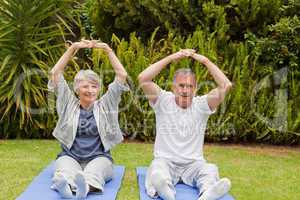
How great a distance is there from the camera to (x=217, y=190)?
4.71 meters

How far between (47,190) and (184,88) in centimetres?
155

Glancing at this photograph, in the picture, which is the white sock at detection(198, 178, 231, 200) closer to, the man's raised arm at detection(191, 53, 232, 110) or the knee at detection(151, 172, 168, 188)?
the knee at detection(151, 172, 168, 188)

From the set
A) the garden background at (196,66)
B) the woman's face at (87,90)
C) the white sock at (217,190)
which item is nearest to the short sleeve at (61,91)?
the woman's face at (87,90)

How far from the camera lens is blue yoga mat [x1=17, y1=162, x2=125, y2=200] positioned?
481 centimetres

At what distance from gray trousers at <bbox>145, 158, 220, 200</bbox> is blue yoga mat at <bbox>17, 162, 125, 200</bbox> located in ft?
1.10

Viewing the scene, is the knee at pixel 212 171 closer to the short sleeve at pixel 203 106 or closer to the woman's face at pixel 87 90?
the short sleeve at pixel 203 106

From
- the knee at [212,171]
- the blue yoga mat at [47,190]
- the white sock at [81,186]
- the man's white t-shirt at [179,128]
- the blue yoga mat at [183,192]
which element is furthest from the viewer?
the man's white t-shirt at [179,128]

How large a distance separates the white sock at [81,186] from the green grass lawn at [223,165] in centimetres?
39

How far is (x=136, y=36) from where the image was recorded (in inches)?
366

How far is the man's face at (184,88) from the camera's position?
17.4 ft

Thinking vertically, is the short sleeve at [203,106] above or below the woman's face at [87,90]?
below

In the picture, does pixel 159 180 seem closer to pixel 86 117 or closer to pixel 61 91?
pixel 86 117

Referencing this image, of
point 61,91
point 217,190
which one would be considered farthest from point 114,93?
point 217,190

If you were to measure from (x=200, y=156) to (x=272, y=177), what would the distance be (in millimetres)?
1159
